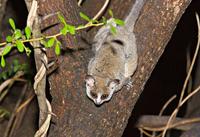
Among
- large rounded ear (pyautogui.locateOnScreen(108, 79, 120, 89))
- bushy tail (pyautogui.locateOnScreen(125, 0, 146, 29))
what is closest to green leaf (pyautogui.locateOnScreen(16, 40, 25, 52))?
large rounded ear (pyautogui.locateOnScreen(108, 79, 120, 89))

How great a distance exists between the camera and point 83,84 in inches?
106

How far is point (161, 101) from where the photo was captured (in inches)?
221

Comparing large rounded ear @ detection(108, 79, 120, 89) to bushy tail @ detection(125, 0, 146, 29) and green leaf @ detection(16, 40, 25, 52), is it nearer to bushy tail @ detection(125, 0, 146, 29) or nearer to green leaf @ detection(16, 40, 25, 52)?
bushy tail @ detection(125, 0, 146, 29)

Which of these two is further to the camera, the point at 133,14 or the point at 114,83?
the point at 133,14

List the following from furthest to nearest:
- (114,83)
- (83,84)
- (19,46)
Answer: (114,83), (83,84), (19,46)

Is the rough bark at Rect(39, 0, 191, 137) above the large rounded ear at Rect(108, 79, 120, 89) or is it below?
above

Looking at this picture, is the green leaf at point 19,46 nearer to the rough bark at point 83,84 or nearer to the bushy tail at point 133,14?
the rough bark at point 83,84

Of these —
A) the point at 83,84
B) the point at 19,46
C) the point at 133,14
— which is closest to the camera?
the point at 19,46

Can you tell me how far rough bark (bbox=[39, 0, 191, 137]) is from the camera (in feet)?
8.66

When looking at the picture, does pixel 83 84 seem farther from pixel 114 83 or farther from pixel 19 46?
pixel 19 46

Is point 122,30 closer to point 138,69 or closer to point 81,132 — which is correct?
point 138,69

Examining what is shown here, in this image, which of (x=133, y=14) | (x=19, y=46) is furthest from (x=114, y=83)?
(x=19, y=46)

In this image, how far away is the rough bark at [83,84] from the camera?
8.66 feet

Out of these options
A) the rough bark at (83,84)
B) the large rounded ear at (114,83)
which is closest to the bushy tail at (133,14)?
the large rounded ear at (114,83)
